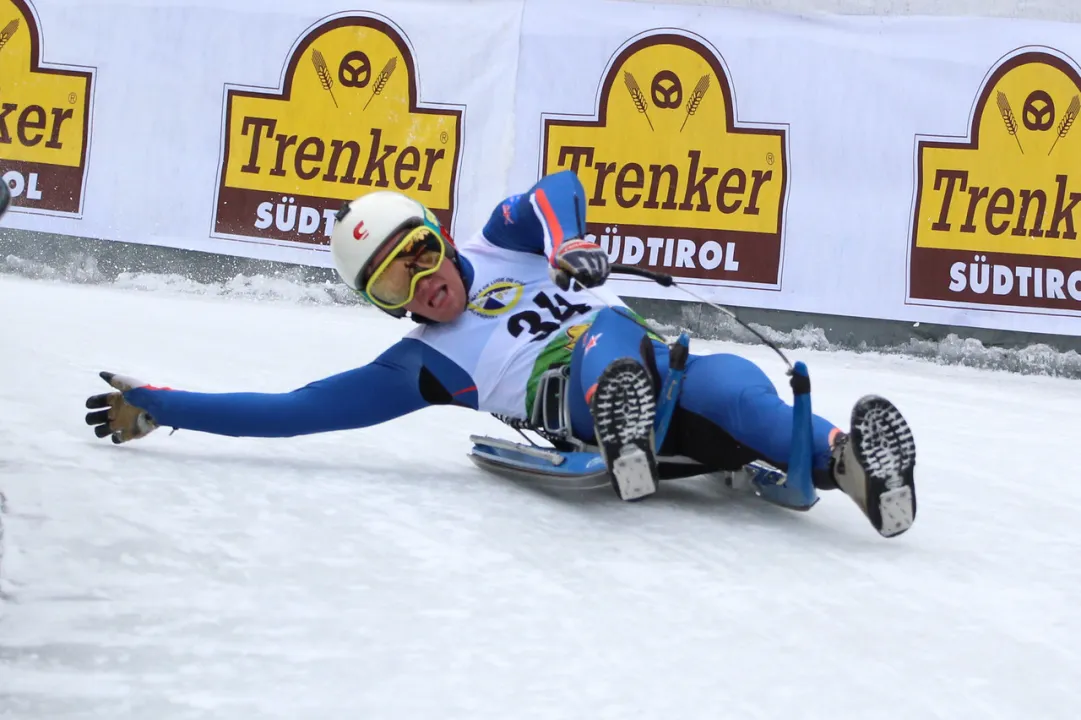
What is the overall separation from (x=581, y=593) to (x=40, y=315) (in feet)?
11.2

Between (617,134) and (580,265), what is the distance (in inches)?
144

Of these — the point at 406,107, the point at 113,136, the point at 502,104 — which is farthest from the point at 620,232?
the point at 113,136

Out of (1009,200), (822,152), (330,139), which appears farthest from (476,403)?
(1009,200)

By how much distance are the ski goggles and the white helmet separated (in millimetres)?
27

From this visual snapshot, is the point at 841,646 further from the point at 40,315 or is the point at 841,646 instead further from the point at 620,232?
the point at 620,232

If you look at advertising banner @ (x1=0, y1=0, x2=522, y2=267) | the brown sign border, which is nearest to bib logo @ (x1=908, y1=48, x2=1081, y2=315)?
advertising banner @ (x1=0, y1=0, x2=522, y2=267)

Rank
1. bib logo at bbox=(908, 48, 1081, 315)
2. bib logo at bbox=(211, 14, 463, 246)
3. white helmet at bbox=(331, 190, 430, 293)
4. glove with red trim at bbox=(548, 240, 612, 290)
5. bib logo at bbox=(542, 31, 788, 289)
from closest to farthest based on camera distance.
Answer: glove with red trim at bbox=(548, 240, 612, 290), white helmet at bbox=(331, 190, 430, 293), bib logo at bbox=(908, 48, 1081, 315), bib logo at bbox=(542, 31, 788, 289), bib logo at bbox=(211, 14, 463, 246)

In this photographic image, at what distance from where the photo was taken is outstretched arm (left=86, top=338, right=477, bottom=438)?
8.47ft

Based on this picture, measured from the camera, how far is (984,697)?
158 centimetres

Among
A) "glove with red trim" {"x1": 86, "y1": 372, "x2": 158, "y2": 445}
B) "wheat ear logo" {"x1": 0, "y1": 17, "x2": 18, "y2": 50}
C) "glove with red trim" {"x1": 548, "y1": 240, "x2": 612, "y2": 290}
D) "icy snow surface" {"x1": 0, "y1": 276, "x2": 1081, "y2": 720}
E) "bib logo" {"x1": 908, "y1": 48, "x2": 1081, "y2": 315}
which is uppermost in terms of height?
"wheat ear logo" {"x1": 0, "y1": 17, "x2": 18, "y2": 50}

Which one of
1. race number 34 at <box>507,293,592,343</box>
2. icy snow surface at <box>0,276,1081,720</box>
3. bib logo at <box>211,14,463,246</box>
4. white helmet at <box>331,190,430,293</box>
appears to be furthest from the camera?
bib logo at <box>211,14,463,246</box>

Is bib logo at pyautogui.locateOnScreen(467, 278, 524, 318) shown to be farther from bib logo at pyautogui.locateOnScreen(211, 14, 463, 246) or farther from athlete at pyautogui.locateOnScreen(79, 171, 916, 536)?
bib logo at pyautogui.locateOnScreen(211, 14, 463, 246)

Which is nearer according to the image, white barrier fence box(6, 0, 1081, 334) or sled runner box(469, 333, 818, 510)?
sled runner box(469, 333, 818, 510)

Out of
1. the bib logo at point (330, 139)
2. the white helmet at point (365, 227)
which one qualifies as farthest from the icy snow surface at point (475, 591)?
the bib logo at point (330, 139)
